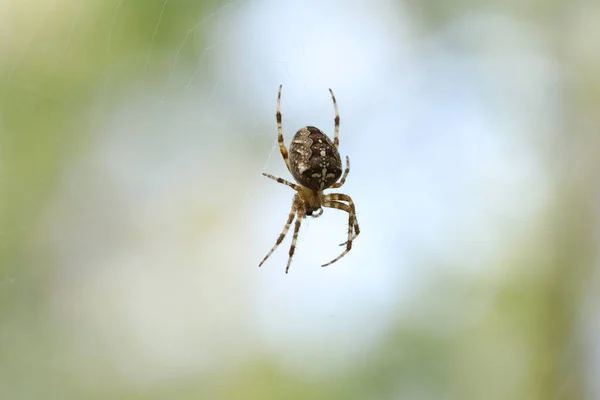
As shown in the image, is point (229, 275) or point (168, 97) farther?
point (229, 275)

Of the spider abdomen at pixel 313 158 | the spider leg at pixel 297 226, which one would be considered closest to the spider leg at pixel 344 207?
the spider leg at pixel 297 226

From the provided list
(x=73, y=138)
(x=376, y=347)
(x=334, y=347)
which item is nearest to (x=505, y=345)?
(x=376, y=347)

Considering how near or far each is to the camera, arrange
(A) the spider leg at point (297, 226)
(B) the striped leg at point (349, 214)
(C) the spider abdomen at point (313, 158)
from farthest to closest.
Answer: (B) the striped leg at point (349, 214) → (A) the spider leg at point (297, 226) → (C) the spider abdomen at point (313, 158)

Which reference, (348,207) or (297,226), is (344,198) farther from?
(297,226)

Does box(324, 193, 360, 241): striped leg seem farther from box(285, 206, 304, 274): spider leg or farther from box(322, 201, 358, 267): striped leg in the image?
box(285, 206, 304, 274): spider leg

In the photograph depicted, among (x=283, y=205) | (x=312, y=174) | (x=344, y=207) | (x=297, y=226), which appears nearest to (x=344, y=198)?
(x=344, y=207)

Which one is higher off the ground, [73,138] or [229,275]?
[73,138]

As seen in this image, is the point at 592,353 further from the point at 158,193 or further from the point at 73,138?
the point at 73,138

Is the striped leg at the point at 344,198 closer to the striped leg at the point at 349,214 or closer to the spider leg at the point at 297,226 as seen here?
the striped leg at the point at 349,214
